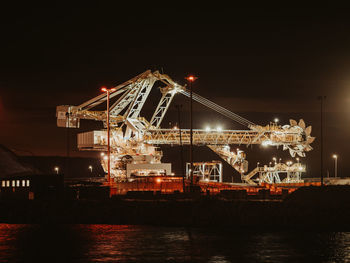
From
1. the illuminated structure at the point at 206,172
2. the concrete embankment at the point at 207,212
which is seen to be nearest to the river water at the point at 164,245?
the concrete embankment at the point at 207,212

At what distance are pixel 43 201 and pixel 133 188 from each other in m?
15.2

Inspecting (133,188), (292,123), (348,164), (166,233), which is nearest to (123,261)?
(166,233)

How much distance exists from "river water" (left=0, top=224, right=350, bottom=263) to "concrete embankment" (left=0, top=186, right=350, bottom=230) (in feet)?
8.93

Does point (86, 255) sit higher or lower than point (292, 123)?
lower

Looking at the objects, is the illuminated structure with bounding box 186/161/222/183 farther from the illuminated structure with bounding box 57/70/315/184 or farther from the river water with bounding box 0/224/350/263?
the river water with bounding box 0/224/350/263

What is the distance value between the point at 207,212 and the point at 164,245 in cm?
954

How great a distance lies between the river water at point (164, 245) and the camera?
17.2 metres

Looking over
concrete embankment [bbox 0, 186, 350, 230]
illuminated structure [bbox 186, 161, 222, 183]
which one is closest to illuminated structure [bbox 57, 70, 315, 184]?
illuminated structure [bbox 186, 161, 222, 183]

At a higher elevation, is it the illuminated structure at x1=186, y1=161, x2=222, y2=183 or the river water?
the illuminated structure at x1=186, y1=161, x2=222, y2=183

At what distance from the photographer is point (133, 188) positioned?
47781mm

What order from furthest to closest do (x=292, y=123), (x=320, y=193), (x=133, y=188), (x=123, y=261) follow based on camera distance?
(x=292, y=123), (x=133, y=188), (x=320, y=193), (x=123, y=261)

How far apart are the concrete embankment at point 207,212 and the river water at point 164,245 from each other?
8.93 ft

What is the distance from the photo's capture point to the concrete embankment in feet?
91.1

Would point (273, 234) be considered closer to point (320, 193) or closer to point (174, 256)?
point (174, 256)
